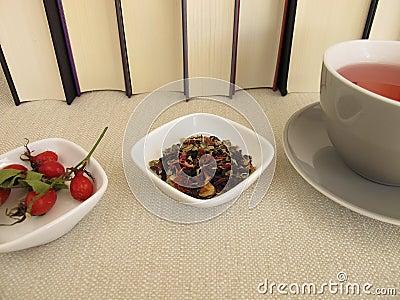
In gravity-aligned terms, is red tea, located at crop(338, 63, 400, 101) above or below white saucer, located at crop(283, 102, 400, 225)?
above

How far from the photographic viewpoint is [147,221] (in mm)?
398

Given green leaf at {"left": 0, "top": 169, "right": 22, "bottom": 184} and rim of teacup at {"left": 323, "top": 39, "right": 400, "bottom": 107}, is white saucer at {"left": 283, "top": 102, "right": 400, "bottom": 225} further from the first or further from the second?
green leaf at {"left": 0, "top": 169, "right": 22, "bottom": 184}

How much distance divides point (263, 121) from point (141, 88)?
209 mm

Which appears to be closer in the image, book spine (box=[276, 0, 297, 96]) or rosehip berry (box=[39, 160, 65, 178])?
rosehip berry (box=[39, 160, 65, 178])

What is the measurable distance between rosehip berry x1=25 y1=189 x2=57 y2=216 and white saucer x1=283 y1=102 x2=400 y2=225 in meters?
0.25

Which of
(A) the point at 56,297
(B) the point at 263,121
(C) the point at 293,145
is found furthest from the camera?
(B) the point at 263,121

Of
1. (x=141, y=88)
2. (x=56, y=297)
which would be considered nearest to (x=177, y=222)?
(x=56, y=297)

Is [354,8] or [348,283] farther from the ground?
[354,8]

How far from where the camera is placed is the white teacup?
0.32 meters

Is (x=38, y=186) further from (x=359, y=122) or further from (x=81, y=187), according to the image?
(x=359, y=122)

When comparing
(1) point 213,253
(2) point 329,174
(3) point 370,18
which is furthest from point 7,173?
(3) point 370,18

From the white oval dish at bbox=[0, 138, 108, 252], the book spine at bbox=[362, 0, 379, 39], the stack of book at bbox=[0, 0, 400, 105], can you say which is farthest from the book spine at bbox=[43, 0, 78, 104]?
the book spine at bbox=[362, 0, 379, 39]

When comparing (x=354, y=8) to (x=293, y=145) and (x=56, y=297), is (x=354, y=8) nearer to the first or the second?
(x=293, y=145)

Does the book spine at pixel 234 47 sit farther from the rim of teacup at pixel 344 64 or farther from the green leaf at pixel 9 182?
the green leaf at pixel 9 182
